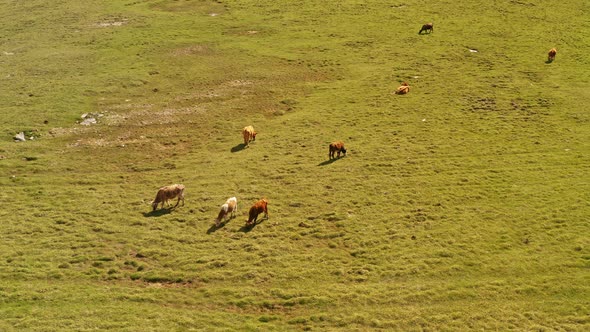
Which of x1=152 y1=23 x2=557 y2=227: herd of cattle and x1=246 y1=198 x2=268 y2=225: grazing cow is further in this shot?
x1=152 y1=23 x2=557 y2=227: herd of cattle

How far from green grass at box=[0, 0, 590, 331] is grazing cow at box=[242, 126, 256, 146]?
67 centimetres

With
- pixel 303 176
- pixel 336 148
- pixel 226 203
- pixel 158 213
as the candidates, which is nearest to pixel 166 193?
pixel 158 213

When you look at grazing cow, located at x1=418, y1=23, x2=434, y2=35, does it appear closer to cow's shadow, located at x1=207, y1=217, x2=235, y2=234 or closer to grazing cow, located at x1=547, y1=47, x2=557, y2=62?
grazing cow, located at x1=547, y1=47, x2=557, y2=62

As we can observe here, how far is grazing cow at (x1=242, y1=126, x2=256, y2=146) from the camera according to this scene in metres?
34.0

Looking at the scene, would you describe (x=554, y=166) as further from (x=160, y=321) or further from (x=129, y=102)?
(x=129, y=102)

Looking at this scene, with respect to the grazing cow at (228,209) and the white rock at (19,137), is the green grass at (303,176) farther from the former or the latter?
the white rock at (19,137)

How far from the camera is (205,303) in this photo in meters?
20.5

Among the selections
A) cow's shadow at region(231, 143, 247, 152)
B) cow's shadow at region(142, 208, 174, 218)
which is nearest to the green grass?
cow's shadow at region(142, 208, 174, 218)

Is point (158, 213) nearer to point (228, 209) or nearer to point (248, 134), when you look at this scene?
point (228, 209)

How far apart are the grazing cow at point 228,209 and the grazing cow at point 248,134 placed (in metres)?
8.49

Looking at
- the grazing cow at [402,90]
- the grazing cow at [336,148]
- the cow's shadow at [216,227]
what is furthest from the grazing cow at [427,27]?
the cow's shadow at [216,227]

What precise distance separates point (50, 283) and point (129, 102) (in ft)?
71.6

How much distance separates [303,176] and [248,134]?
6.10 meters

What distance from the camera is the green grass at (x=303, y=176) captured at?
66.9 feet
